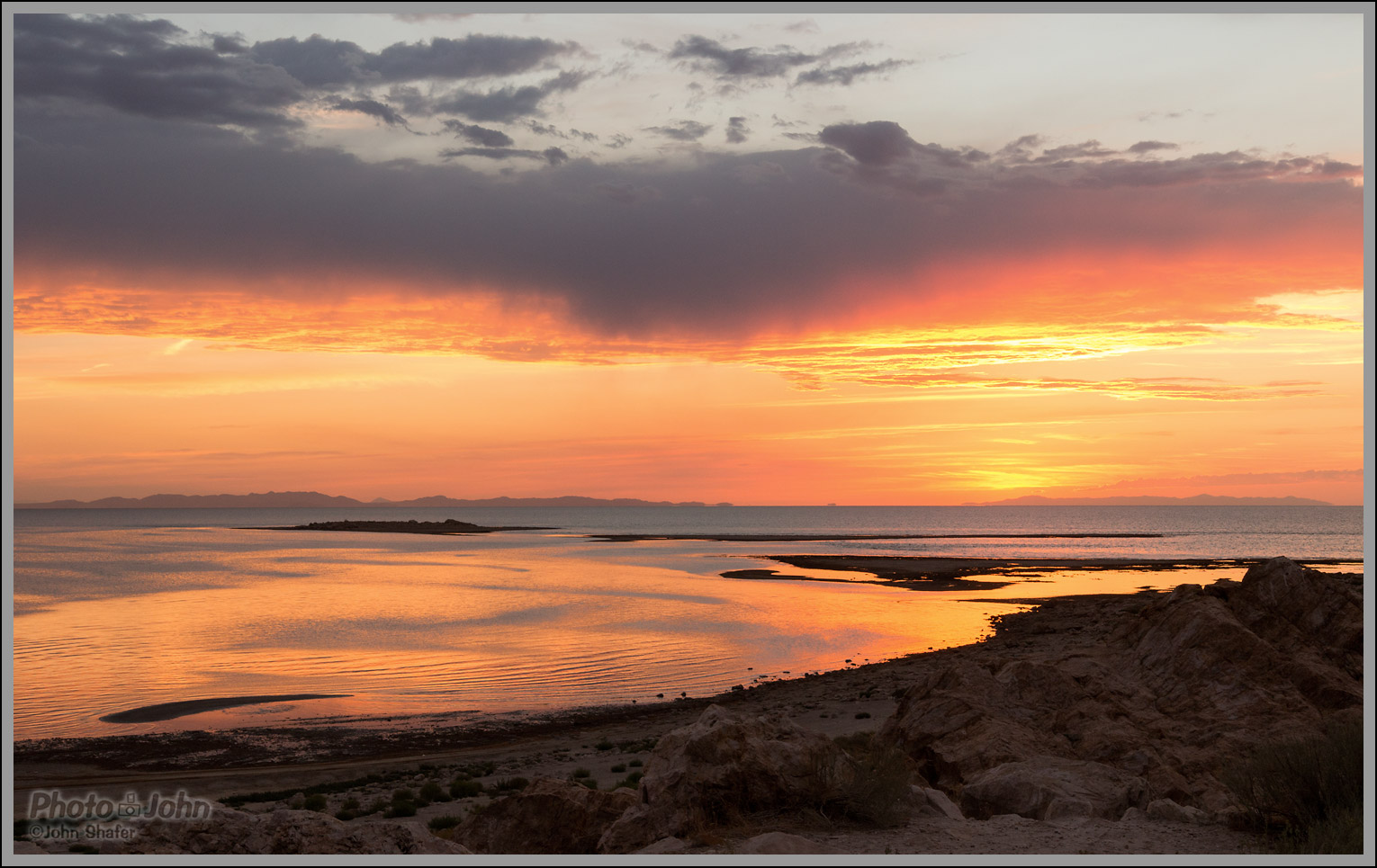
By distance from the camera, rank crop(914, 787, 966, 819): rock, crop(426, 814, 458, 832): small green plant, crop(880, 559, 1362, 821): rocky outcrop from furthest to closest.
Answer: crop(426, 814, 458, 832): small green plant
crop(880, 559, 1362, 821): rocky outcrop
crop(914, 787, 966, 819): rock

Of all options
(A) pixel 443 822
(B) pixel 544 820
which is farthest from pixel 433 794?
(B) pixel 544 820

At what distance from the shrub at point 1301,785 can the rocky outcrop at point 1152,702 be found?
3.62 ft

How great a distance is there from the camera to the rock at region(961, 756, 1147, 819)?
11.0 m

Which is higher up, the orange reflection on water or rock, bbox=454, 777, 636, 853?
rock, bbox=454, 777, 636, 853

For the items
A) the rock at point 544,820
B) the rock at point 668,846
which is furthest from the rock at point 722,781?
the rock at point 544,820

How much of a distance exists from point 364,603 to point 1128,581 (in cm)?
5424

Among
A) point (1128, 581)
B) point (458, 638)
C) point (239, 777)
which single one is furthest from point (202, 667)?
point (1128, 581)

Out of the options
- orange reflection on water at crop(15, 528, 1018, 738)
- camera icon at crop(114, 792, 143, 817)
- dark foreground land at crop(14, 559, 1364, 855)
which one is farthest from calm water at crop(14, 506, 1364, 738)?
camera icon at crop(114, 792, 143, 817)

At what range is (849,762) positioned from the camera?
438 inches

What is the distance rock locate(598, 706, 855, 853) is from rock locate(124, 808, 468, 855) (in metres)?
2.49

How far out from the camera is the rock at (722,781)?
10195mm

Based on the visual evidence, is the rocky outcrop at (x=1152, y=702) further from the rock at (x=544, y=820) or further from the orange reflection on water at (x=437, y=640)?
the orange reflection on water at (x=437, y=640)

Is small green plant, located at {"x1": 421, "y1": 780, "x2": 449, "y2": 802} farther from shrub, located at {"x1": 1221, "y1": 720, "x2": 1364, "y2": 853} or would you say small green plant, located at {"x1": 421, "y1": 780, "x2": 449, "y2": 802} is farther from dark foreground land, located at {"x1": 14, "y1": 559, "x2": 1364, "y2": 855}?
shrub, located at {"x1": 1221, "y1": 720, "x2": 1364, "y2": 853}

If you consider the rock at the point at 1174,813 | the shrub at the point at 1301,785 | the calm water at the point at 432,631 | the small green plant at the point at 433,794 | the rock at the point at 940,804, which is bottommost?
the calm water at the point at 432,631
